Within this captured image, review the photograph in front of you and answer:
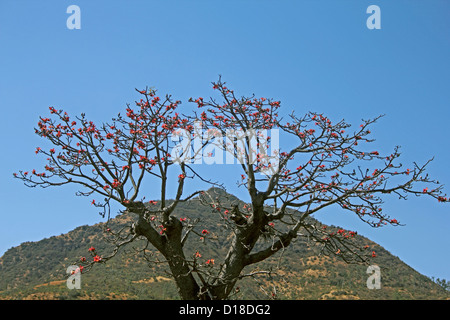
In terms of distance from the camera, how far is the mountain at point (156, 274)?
92.1 feet

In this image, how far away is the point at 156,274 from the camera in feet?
103

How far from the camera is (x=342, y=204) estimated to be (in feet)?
32.0

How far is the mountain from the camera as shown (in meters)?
28.1

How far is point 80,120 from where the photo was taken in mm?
10016

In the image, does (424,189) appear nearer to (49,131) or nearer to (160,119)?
(160,119)
